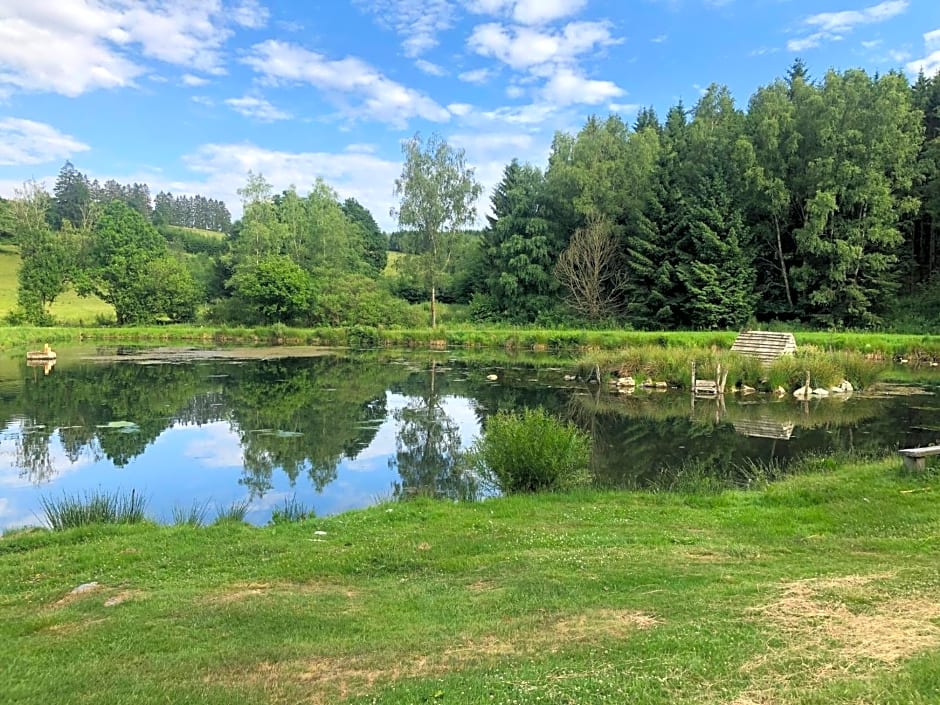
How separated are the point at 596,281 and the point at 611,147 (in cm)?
1006

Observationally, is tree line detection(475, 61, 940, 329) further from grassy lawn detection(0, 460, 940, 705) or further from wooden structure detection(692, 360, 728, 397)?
grassy lawn detection(0, 460, 940, 705)

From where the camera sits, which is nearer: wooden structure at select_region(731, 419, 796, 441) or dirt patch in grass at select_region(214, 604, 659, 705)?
dirt patch in grass at select_region(214, 604, 659, 705)

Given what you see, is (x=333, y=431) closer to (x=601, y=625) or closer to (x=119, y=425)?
(x=119, y=425)

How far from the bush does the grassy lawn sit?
5.81ft

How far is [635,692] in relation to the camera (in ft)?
11.1

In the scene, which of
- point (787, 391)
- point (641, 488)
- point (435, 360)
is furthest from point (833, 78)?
point (641, 488)

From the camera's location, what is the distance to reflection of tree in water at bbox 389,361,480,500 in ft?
37.3

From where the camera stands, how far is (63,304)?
61312 millimetres

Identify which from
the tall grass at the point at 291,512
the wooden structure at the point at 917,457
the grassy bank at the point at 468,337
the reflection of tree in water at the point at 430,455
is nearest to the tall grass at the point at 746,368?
the grassy bank at the point at 468,337

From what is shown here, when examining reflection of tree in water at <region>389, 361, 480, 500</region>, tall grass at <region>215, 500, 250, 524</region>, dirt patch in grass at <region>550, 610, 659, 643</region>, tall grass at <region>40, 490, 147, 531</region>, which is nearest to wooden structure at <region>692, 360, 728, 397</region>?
reflection of tree in water at <region>389, 361, 480, 500</region>

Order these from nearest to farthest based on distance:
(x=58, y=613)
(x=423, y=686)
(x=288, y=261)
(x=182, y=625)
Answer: (x=423, y=686)
(x=182, y=625)
(x=58, y=613)
(x=288, y=261)

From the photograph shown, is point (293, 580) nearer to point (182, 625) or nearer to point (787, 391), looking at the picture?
point (182, 625)

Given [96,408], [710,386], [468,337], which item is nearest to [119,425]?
[96,408]

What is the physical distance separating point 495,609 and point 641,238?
4210 centimetres
